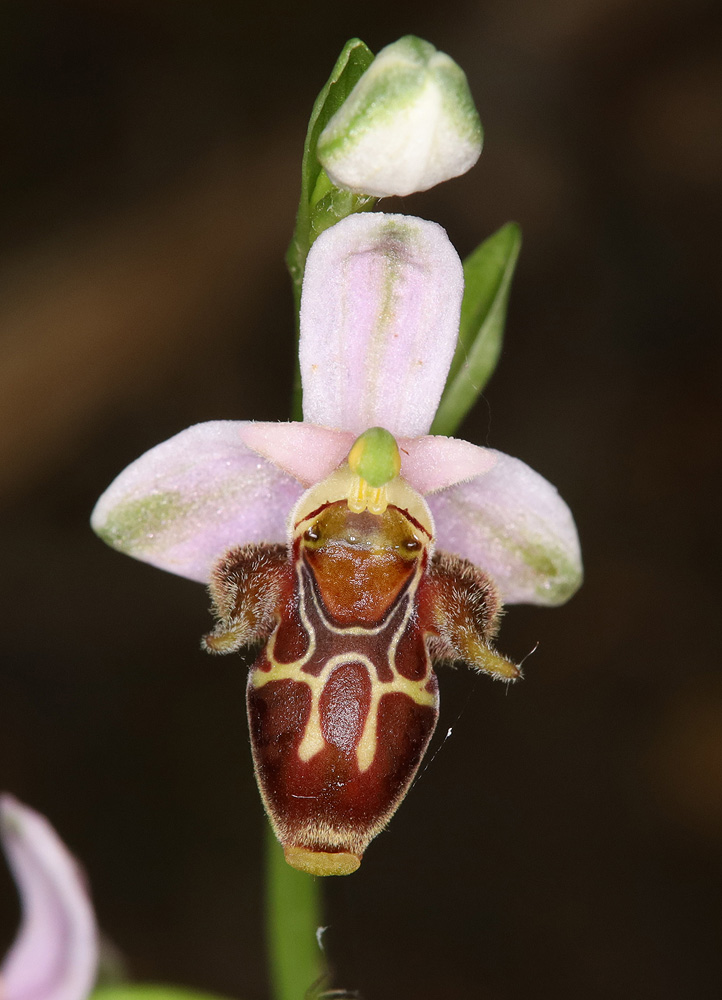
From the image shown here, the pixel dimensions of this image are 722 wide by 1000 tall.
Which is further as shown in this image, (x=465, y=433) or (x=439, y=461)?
(x=465, y=433)

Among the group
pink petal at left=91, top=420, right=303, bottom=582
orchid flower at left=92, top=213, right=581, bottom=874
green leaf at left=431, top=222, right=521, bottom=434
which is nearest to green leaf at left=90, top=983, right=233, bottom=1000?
orchid flower at left=92, top=213, right=581, bottom=874

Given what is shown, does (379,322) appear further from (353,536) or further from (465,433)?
(465,433)

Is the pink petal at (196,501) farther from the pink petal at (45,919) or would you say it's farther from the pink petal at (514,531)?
the pink petal at (45,919)

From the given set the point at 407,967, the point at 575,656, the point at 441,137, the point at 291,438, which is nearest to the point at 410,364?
the point at 291,438

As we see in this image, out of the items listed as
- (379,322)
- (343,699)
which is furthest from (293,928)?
(379,322)

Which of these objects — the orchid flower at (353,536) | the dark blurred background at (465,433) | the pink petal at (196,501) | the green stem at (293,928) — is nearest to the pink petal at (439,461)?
the orchid flower at (353,536)

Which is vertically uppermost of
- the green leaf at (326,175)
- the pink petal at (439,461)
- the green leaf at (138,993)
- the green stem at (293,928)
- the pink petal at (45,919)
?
the green leaf at (326,175)

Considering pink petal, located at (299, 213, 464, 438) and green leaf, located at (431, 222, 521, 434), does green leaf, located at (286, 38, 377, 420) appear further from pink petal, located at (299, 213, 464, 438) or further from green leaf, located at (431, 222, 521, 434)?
green leaf, located at (431, 222, 521, 434)
